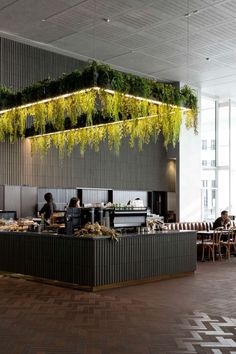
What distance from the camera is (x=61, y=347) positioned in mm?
4668

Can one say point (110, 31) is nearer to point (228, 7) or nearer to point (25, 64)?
point (25, 64)

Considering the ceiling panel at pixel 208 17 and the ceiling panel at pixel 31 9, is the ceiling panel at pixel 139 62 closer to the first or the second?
the ceiling panel at pixel 208 17

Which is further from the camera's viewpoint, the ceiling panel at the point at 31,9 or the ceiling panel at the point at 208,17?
the ceiling panel at the point at 208,17

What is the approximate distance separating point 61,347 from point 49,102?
5.40 metres

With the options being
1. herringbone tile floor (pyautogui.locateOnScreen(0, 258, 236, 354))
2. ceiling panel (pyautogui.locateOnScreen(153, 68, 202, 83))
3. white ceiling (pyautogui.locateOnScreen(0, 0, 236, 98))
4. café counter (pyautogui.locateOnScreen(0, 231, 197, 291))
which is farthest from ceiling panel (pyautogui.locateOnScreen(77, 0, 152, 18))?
herringbone tile floor (pyautogui.locateOnScreen(0, 258, 236, 354))

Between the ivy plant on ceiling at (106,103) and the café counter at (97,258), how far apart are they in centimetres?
209

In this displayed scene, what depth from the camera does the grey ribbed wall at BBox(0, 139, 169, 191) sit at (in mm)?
12719

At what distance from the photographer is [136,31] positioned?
471 inches

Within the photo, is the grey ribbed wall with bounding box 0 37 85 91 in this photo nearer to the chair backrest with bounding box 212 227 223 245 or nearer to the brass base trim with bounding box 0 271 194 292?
the brass base trim with bounding box 0 271 194 292

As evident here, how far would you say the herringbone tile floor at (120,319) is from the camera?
4711mm

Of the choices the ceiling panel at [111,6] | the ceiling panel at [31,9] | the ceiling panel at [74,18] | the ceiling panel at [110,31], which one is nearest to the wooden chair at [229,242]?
the ceiling panel at [110,31]

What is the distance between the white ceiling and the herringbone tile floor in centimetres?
560

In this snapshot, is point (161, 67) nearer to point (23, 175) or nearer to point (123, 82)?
point (23, 175)

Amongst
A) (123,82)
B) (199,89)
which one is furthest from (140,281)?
(199,89)
